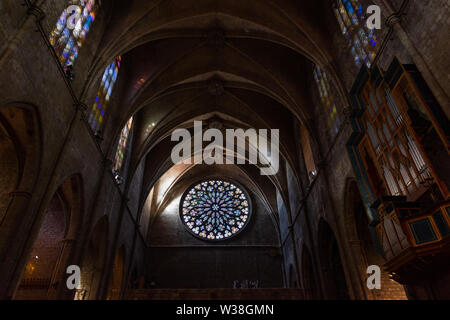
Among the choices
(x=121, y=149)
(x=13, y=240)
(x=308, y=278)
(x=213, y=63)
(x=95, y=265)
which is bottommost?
(x=13, y=240)

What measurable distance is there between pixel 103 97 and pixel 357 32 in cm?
932

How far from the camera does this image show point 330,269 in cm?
1323

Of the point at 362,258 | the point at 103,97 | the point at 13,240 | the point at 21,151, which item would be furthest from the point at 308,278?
the point at 21,151

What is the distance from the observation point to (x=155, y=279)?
20859 millimetres

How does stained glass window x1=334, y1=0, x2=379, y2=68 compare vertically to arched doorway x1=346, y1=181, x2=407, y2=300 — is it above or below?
above

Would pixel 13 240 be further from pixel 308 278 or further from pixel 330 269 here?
pixel 308 278

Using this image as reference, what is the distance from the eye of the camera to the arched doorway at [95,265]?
1221 centimetres

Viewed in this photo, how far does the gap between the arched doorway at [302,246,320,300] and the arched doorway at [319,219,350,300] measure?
1687mm

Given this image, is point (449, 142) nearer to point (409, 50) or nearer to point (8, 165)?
point (409, 50)

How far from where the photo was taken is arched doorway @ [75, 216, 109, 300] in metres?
12.2

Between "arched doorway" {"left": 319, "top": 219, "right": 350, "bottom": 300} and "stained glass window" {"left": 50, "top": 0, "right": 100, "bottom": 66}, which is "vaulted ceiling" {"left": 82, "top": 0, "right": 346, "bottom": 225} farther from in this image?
"arched doorway" {"left": 319, "top": 219, "right": 350, "bottom": 300}

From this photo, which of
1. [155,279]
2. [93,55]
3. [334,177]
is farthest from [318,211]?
[155,279]

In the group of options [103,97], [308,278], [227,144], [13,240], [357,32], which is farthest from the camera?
[227,144]

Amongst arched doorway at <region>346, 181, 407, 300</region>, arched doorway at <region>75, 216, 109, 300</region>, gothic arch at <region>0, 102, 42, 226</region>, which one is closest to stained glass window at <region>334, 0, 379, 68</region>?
arched doorway at <region>346, 181, 407, 300</region>
